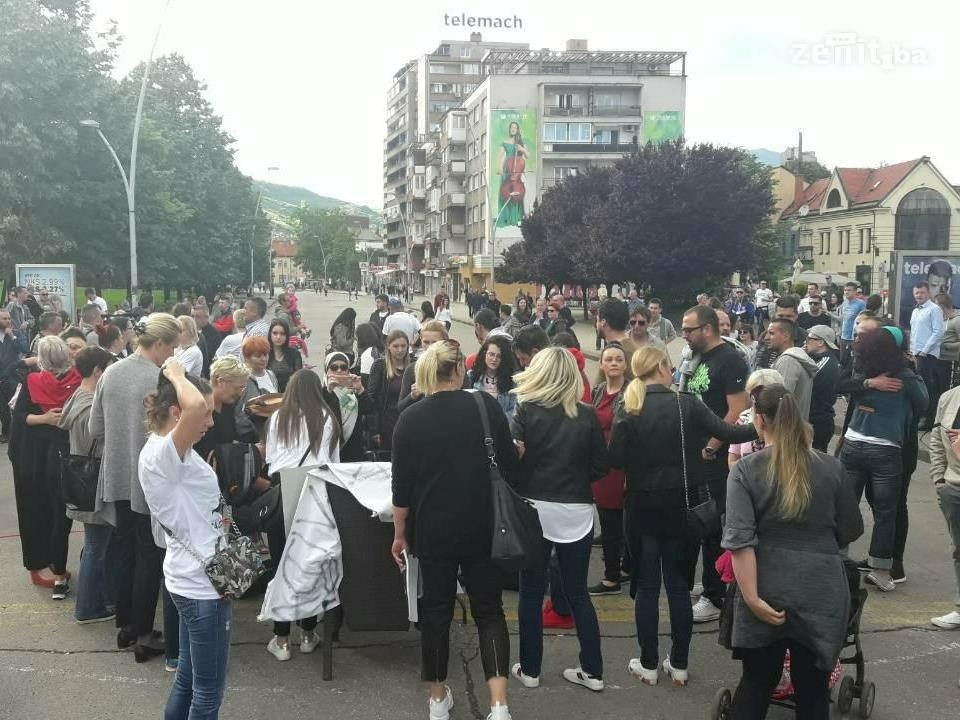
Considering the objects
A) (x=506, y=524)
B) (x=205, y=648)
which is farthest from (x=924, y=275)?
(x=205, y=648)

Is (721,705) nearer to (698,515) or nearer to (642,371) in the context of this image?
(698,515)

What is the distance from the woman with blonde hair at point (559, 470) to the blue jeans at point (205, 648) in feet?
5.21

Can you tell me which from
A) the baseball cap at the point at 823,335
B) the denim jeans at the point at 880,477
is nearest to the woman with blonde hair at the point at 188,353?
the baseball cap at the point at 823,335

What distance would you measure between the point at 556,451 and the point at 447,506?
0.74 meters

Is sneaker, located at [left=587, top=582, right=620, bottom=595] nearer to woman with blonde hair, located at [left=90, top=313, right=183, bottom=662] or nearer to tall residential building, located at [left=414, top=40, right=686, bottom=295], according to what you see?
woman with blonde hair, located at [left=90, top=313, right=183, bottom=662]

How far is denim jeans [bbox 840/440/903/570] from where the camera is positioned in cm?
604

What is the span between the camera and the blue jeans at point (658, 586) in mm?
4652

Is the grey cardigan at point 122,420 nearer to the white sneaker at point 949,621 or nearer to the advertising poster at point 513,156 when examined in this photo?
the white sneaker at point 949,621

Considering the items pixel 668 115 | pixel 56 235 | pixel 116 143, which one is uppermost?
pixel 668 115

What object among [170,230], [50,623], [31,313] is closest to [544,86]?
[170,230]

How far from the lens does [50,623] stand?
5605 mm

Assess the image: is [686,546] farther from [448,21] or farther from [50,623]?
[448,21]

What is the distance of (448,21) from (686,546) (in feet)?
391

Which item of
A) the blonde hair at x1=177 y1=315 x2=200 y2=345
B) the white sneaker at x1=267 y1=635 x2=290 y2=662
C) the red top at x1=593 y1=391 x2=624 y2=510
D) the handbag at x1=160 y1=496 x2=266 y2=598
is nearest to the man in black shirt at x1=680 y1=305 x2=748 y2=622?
the red top at x1=593 y1=391 x2=624 y2=510
